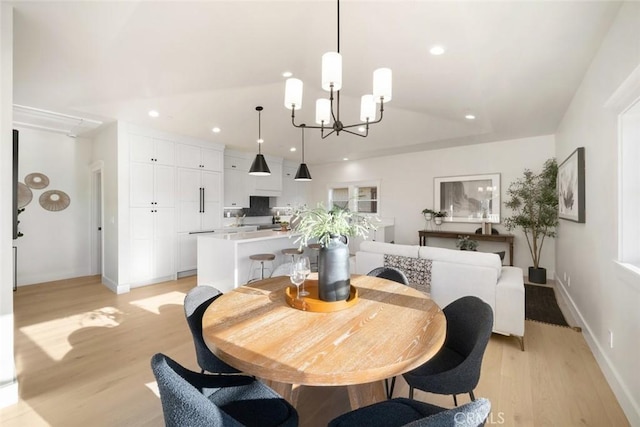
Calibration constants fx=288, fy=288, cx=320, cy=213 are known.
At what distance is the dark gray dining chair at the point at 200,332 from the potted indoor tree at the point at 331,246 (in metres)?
0.71

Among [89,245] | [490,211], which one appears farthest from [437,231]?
[89,245]

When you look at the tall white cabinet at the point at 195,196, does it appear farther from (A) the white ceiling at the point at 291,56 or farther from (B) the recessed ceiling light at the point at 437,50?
(B) the recessed ceiling light at the point at 437,50

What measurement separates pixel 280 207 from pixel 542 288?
233 inches

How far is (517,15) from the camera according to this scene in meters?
2.10

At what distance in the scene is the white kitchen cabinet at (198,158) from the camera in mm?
5348

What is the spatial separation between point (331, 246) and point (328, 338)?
524 mm

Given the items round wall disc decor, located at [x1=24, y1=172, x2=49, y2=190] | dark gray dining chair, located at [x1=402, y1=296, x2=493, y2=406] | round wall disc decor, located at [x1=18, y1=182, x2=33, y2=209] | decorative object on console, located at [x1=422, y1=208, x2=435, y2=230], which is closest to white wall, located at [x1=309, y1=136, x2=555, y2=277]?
decorative object on console, located at [x1=422, y1=208, x2=435, y2=230]

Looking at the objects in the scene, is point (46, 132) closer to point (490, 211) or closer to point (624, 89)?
point (624, 89)

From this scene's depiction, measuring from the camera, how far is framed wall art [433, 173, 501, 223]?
5.71m

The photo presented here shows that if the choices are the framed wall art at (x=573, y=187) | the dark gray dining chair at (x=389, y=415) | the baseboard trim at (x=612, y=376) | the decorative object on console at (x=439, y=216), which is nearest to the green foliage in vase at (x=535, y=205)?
the framed wall art at (x=573, y=187)

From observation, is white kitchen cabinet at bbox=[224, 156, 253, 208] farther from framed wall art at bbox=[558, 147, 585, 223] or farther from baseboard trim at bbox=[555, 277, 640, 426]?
baseboard trim at bbox=[555, 277, 640, 426]

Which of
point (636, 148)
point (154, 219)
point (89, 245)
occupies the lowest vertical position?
point (89, 245)

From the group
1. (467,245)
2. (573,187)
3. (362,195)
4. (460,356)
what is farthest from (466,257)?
(362,195)

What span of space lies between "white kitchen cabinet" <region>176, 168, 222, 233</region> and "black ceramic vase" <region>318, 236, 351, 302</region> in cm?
457
